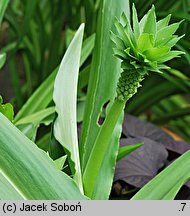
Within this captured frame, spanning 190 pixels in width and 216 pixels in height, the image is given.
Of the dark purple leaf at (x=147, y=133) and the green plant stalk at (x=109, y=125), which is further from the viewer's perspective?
the dark purple leaf at (x=147, y=133)

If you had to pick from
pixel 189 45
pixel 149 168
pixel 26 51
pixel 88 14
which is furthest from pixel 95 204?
pixel 26 51

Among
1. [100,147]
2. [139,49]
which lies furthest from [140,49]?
[100,147]

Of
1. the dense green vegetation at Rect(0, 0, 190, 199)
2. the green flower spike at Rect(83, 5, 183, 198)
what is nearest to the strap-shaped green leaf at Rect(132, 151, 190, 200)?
the dense green vegetation at Rect(0, 0, 190, 199)

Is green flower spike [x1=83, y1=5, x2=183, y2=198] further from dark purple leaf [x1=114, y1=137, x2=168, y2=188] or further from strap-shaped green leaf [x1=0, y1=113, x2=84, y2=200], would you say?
dark purple leaf [x1=114, y1=137, x2=168, y2=188]

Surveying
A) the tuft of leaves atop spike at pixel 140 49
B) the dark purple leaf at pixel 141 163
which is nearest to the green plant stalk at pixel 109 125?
the tuft of leaves atop spike at pixel 140 49

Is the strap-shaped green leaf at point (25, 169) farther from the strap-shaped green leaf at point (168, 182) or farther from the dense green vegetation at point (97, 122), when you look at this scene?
the strap-shaped green leaf at point (168, 182)

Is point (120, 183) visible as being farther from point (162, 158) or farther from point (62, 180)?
point (62, 180)
